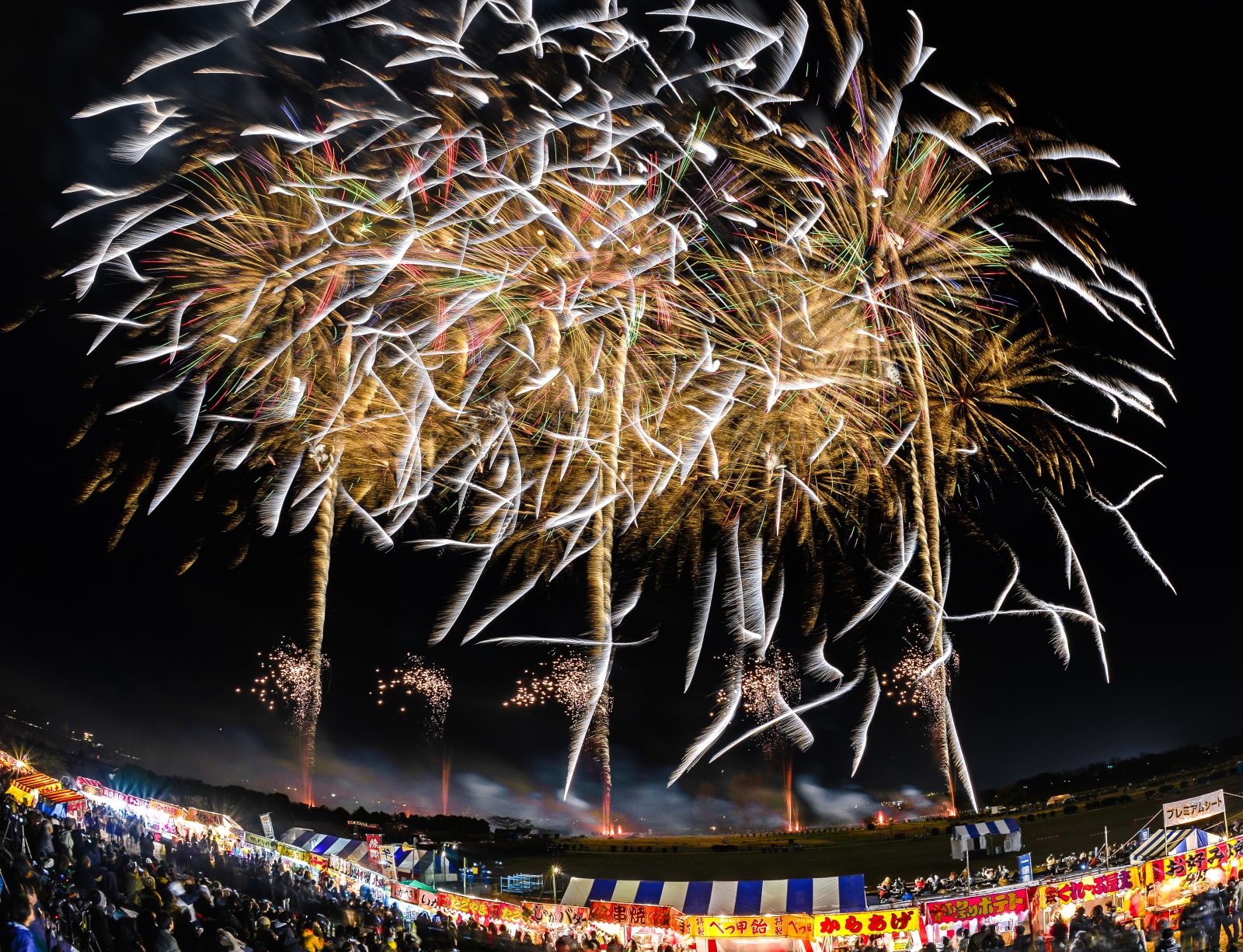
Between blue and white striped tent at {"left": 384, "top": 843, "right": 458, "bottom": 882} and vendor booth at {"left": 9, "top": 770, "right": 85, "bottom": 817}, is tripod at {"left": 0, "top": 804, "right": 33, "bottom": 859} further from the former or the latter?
blue and white striped tent at {"left": 384, "top": 843, "right": 458, "bottom": 882}

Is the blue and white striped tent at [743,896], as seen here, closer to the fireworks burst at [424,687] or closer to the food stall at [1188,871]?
the food stall at [1188,871]

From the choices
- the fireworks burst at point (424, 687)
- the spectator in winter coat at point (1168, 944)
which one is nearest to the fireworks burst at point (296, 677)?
the fireworks burst at point (424, 687)

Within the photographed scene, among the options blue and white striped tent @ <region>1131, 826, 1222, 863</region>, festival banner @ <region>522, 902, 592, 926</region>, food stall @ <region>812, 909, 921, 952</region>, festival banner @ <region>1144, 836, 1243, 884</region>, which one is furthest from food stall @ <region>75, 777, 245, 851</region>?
blue and white striped tent @ <region>1131, 826, 1222, 863</region>

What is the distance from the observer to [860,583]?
2038 centimetres

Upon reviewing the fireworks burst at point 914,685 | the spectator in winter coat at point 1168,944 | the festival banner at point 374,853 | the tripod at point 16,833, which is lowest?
the fireworks burst at point 914,685

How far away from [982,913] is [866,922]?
1.69 meters

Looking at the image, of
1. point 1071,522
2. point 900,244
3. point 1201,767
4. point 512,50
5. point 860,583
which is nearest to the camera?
point 512,50

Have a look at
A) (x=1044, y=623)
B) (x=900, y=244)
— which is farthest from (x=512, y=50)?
(x=1044, y=623)

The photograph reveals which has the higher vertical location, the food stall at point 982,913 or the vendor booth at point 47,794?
the vendor booth at point 47,794

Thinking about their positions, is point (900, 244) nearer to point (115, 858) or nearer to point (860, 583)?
point (115, 858)

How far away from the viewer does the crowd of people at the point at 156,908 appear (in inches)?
238

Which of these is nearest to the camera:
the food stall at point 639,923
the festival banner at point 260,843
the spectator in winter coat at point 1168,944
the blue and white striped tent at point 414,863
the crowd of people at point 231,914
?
the crowd of people at point 231,914

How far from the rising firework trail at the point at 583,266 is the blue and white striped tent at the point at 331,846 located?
7153mm

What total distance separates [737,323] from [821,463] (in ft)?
8.29
